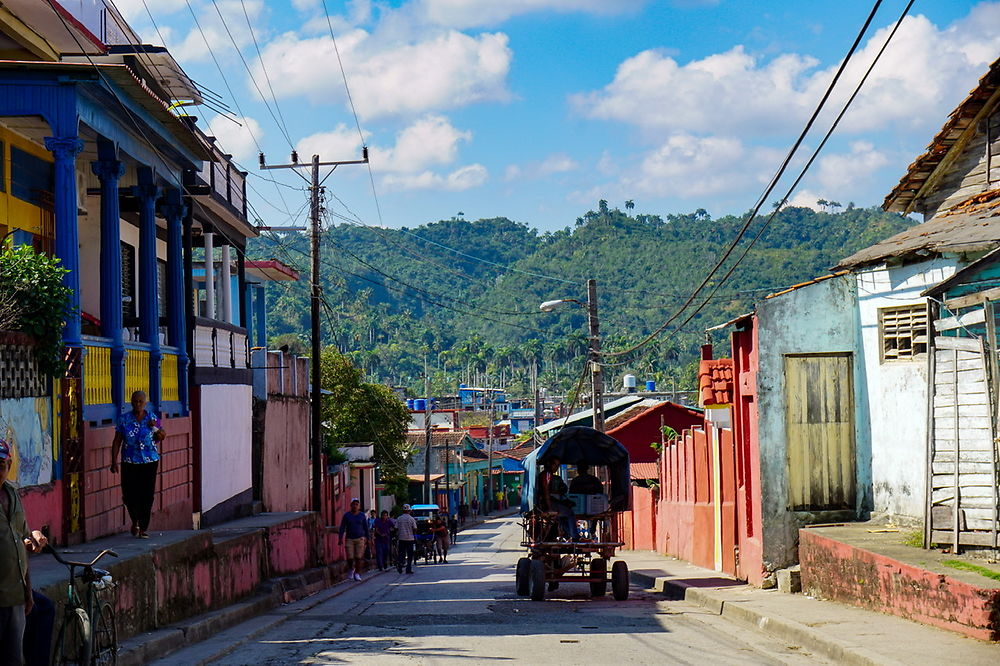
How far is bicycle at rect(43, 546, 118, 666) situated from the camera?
879 centimetres

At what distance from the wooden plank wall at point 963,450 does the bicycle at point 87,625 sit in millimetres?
8767

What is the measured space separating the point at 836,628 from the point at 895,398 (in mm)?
5498

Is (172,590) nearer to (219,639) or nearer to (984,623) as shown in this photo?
(219,639)

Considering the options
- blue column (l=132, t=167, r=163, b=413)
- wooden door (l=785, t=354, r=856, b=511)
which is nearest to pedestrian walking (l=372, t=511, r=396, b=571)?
blue column (l=132, t=167, r=163, b=413)

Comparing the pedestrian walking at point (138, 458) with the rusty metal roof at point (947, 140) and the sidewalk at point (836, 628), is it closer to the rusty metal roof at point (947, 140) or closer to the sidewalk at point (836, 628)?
the sidewalk at point (836, 628)

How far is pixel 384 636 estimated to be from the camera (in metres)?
13.3

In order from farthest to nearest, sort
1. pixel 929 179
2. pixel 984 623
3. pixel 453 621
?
1. pixel 929 179
2. pixel 453 621
3. pixel 984 623

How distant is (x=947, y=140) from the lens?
19875 mm

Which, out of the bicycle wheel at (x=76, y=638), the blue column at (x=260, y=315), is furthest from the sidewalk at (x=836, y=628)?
the blue column at (x=260, y=315)

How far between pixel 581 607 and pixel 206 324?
30.4 feet

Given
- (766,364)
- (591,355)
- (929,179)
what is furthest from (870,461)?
(591,355)

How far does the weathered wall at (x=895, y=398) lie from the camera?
16281 millimetres

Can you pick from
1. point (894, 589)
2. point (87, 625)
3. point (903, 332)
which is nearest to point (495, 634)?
point (894, 589)

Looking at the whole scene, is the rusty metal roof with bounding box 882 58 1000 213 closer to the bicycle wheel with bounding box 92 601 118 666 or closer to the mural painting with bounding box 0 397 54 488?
the mural painting with bounding box 0 397 54 488
